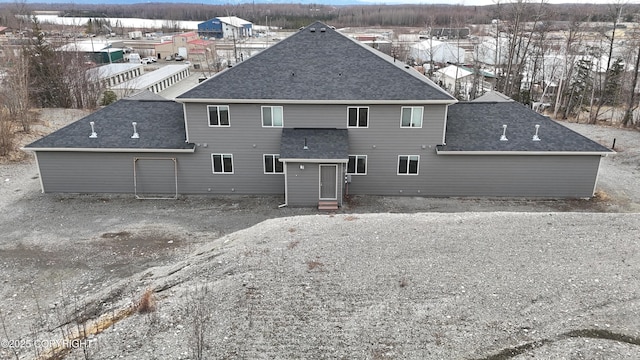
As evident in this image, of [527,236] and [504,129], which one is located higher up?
[504,129]

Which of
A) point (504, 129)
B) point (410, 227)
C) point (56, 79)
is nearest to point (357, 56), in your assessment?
point (504, 129)

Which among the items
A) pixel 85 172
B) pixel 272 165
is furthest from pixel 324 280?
pixel 85 172

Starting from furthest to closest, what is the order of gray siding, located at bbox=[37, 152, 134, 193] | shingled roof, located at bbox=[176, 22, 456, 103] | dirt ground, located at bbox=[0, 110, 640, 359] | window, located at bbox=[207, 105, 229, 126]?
gray siding, located at bbox=[37, 152, 134, 193] → window, located at bbox=[207, 105, 229, 126] → shingled roof, located at bbox=[176, 22, 456, 103] → dirt ground, located at bbox=[0, 110, 640, 359]

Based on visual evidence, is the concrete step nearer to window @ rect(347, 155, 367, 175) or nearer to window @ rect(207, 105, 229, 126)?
window @ rect(347, 155, 367, 175)

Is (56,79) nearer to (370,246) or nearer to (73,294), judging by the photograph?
(73,294)

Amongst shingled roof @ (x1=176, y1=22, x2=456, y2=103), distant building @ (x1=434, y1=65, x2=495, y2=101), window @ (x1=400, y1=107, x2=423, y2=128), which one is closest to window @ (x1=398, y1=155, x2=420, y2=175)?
window @ (x1=400, y1=107, x2=423, y2=128)

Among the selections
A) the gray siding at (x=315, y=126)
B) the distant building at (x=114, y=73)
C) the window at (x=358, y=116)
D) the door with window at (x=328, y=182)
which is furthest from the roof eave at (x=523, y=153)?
the distant building at (x=114, y=73)

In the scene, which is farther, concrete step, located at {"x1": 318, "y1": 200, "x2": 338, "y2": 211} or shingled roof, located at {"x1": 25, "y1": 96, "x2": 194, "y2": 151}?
shingled roof, located at {"x1": 25, "y1": 96, "x2": 194, "y2": 151}
